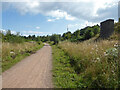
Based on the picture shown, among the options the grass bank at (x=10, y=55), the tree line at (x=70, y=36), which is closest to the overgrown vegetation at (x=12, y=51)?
the grass bank at (x=10, y=55)

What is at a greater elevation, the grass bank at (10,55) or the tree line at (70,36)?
the tree line at (70,36)

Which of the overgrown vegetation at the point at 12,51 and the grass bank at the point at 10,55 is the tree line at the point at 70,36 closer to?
the overgrown vegetation at the point at 12,51

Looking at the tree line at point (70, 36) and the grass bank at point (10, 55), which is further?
the tree line at point (70, 36)

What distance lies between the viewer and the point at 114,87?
2.71m

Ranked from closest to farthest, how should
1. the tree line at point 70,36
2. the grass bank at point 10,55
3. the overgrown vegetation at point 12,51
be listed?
the grass bank at point 10,55
the overgrown vegetation at point 12,51
the tree line at point 70,36

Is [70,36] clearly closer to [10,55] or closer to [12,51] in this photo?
[12,51]

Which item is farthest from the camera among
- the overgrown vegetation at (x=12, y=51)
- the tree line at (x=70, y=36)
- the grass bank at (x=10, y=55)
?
the tree line at (x=70, y=36)

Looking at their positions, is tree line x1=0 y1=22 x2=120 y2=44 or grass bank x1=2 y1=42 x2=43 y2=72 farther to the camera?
tree line x1=0 y1=22 x2=120 y2=44

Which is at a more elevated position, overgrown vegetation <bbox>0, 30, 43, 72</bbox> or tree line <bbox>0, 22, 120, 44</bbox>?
tree line <bbox>0, 22, 120, 44</bbox>

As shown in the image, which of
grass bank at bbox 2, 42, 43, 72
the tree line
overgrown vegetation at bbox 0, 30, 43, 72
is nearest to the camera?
grass bank at bbox 2, 42, 43, 72

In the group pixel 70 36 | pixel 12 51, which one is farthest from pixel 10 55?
pixel 70 36

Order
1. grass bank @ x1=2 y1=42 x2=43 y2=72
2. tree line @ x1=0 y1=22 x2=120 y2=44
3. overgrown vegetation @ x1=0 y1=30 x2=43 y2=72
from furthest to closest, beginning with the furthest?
tree line @ x1=0 y1=22 x2=120 y2=44 < overgrown vegetation @ x1=0 y1=30 x2=43 y2=72 < grass bank @ x1=2 y1=42 x2=43 y2=72

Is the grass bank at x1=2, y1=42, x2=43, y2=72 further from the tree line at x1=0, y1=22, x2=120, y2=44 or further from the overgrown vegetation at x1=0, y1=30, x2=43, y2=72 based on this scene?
the tree line at x1=0, y1=22, x2=120, y2=44

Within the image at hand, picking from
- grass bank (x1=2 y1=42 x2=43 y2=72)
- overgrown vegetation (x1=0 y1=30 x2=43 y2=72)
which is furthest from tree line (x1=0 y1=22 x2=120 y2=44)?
grass bank (x1=2 y1=42 x2=43 y2=72)
